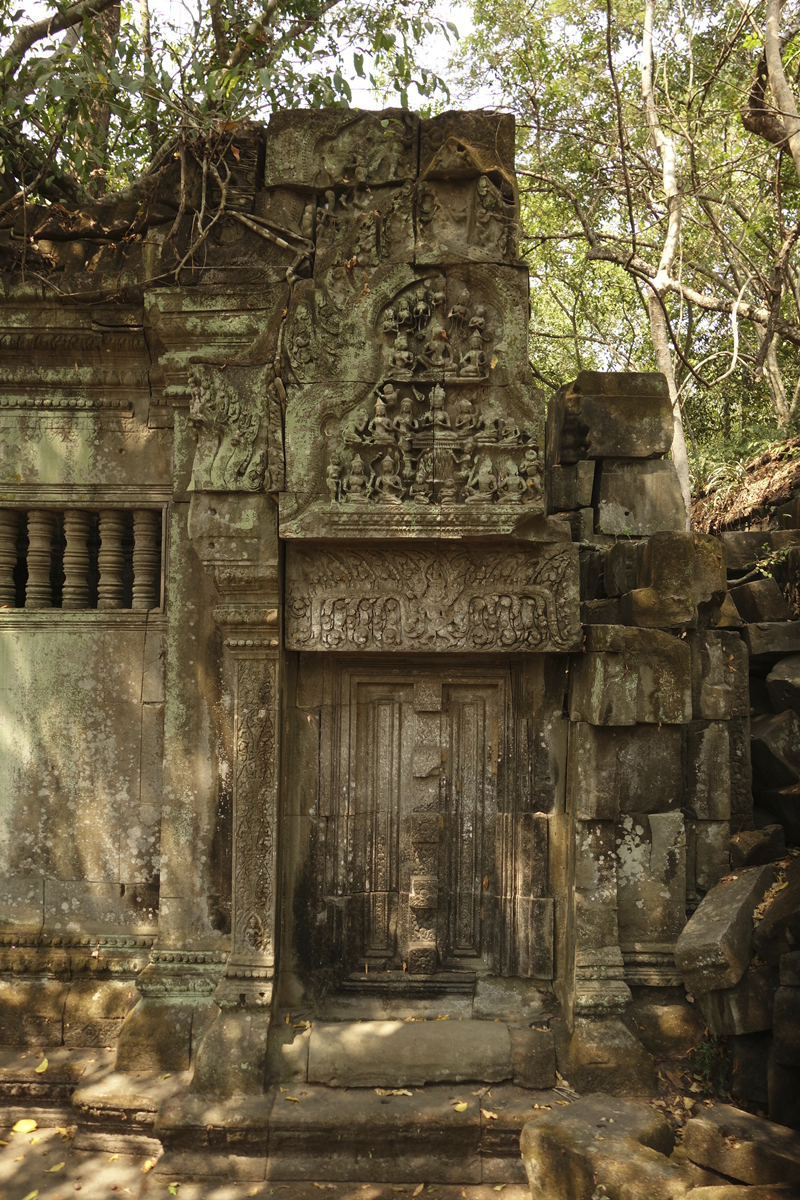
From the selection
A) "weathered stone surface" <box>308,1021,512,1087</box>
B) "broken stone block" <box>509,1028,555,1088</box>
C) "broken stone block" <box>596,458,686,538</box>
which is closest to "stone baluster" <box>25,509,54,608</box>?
"weathered stone surface" <box>308,1021,512,1087</box>

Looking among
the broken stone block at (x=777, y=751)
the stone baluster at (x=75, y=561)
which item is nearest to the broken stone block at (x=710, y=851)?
the broken stone block at (x=777, y=751)

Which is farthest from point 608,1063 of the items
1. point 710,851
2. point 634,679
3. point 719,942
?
point 634,679

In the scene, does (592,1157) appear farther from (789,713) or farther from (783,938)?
(789,713)

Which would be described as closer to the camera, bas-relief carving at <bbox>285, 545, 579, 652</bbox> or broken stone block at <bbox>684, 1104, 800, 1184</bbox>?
broken stone block at <bbox>684, 1104, 800, 1184</bbox>

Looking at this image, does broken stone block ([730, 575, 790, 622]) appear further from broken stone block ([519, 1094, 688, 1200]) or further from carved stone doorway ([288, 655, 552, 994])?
broken stone block ([519, 1094, 688, 1200])

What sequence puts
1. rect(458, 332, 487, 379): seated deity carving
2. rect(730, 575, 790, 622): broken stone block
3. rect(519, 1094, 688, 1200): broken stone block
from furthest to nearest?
rect(730, 575, 790, 622): broken stone block, rect(458, 332, 487, 379): seated deity carving, rect(519, 1094, 688, 1200): broken stone block

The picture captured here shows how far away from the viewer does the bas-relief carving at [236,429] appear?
447 centimetres

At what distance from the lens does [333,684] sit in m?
4.91

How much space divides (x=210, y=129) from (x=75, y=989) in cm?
490

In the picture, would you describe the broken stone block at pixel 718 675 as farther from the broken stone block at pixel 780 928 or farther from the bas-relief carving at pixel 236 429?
the bas-relief carving at pixel 236 429

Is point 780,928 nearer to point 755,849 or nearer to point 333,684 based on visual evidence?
point 755,849

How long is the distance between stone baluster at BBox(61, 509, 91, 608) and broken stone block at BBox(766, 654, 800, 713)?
14.6 ft

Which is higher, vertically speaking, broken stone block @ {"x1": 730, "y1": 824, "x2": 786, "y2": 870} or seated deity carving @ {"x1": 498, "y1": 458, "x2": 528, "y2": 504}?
seated deity carving @ {"x1": 498, "y1": 458, "x2": 528, "y2": 504}

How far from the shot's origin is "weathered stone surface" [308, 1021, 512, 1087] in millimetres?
4293
